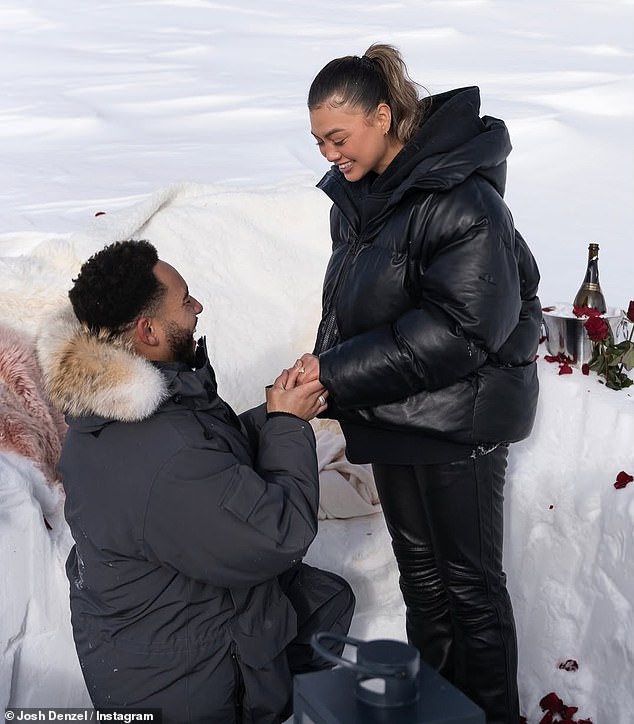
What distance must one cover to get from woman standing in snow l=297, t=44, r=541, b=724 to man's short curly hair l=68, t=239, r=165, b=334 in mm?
381

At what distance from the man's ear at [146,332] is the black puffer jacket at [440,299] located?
1.19 feet

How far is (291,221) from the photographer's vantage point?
3.97 m

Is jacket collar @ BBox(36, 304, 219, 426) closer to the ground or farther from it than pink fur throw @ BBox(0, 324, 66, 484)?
farther from it

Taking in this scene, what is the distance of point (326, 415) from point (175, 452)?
482mm

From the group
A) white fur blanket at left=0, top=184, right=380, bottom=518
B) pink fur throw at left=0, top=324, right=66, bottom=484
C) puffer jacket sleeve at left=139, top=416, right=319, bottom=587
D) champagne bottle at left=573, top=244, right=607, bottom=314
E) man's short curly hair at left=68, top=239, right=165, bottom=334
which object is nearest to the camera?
puffer jacket sleeve at left=139, top=416, right=319, bottom=587

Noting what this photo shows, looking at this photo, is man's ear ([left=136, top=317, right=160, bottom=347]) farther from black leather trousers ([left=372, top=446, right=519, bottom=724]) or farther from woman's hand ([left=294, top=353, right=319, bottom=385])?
black leather trousers ([left=372, top=446, right=519, bottom=724])

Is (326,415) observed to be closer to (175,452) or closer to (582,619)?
(175,452)

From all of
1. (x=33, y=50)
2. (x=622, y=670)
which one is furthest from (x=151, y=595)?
(x=33, y=50)

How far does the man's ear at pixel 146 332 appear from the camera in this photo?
187 centimetres

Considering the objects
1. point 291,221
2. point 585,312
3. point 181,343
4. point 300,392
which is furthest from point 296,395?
point 291,221

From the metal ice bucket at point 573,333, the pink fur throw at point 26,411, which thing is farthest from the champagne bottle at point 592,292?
the pink fur throw at point 26,411

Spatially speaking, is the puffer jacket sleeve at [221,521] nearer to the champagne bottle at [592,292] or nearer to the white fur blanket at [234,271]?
the white fur blanket at [234,271]

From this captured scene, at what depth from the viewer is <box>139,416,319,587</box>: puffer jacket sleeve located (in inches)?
68.3

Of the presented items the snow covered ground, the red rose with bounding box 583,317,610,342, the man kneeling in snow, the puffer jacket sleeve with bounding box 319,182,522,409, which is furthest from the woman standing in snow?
the red rose with bounding box 583,317,610,342
